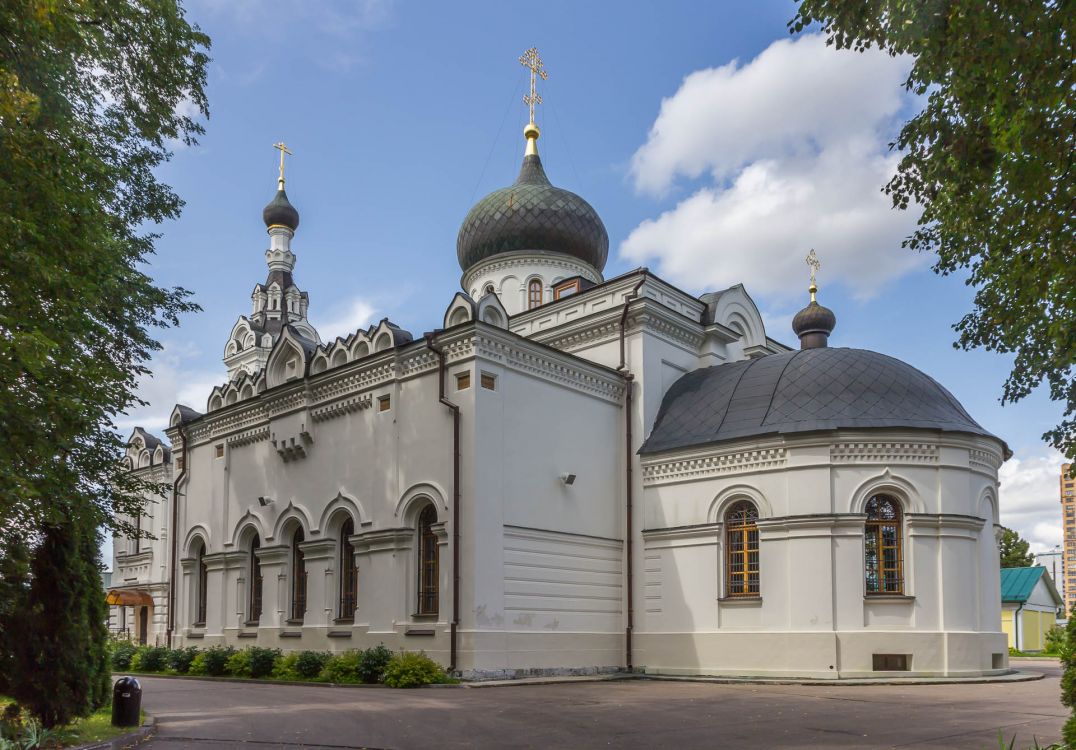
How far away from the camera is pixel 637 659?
20.4m

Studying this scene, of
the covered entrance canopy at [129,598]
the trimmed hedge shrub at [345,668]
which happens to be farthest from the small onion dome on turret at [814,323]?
the covered entrance canopy at [129,598]

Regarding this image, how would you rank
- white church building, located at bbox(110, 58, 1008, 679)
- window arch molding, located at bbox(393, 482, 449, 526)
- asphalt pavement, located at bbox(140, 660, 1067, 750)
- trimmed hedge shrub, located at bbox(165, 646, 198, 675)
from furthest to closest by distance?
trimmed hedge shrub, located at bbox(165, 646, 198, 675)
window arch molding, located at bbox(393, 482, 449, 526)
white church building, located at bbox(110, 58, 1008, 679)
asphalt pavement, located at bbox(140, 660, 1067, 750)

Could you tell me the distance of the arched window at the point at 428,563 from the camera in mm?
18906

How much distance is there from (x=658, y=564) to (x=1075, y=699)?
12509 mm

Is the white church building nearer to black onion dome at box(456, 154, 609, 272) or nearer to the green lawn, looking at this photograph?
black onion dome at box(456, 154, 609, 272)

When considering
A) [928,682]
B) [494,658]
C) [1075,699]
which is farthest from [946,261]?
[494,658]

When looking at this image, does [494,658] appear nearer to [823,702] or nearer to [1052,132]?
[823,702]

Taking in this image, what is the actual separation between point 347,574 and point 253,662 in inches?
106

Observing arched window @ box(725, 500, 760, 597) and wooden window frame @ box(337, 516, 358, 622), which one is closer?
arched window @ box(725, 500, 760, 597)

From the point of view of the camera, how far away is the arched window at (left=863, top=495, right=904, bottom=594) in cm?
1841

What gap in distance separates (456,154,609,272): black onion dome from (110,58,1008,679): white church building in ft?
12.9

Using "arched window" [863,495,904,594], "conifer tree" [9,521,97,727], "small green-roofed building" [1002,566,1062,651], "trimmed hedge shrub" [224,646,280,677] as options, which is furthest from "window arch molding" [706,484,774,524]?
"small green-roofed building" [1002,566,1062,651]

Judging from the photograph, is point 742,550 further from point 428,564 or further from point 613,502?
point 428,564

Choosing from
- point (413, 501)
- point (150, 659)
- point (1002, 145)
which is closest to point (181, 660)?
point (150, 659)
